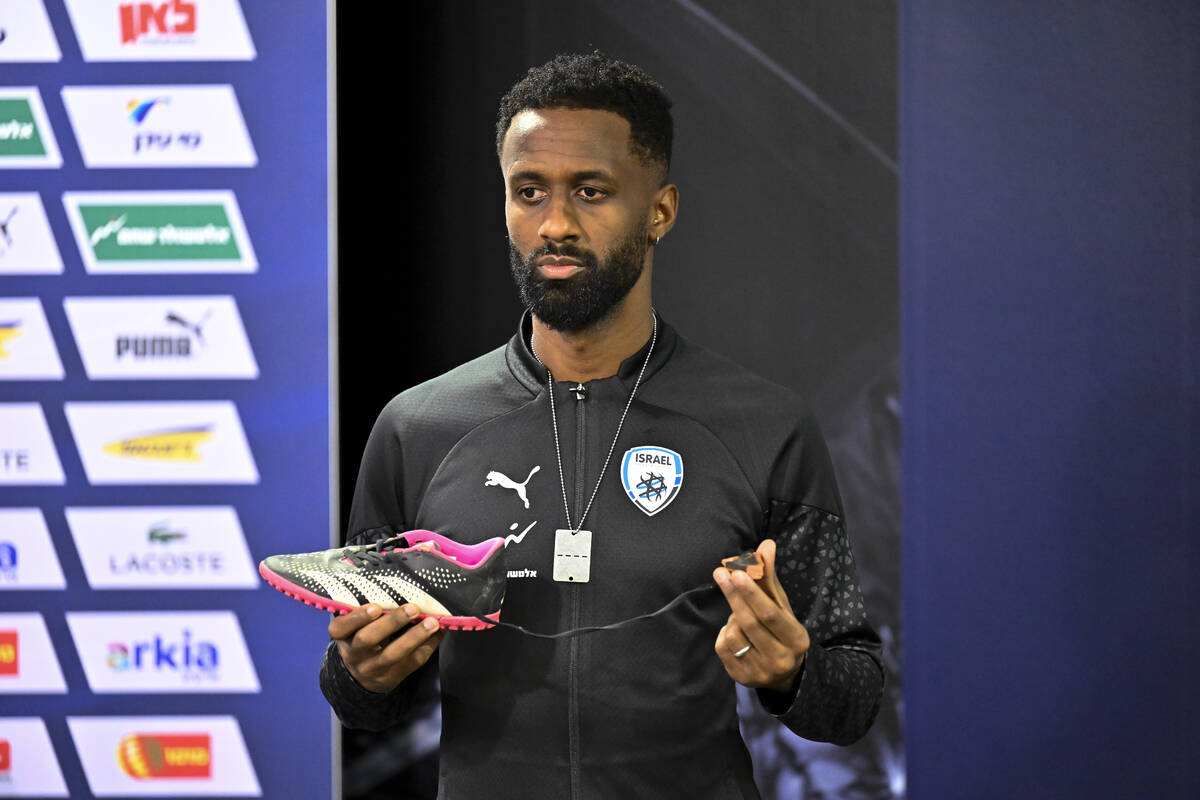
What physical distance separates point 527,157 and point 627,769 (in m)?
0.82

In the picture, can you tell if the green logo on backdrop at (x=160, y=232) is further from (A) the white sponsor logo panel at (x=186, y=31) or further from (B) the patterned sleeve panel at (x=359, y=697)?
(B) the patterned sleeve panel at (x=359, y=697)

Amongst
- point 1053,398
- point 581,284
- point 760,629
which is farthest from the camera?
point 1053,398

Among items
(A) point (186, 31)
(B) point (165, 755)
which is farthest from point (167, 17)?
(B) point (165, 755)

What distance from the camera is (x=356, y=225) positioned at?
2.42 meters

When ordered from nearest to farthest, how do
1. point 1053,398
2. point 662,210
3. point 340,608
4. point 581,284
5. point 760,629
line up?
1. point 760,629
2. point 340,608
3. point 581,284
4. point 662,210
5. point 1053,398

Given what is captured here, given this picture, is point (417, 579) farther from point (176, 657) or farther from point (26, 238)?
point (26, 238)

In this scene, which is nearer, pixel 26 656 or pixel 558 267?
pixel 558 267

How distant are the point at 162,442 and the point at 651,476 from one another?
1406 millimetres

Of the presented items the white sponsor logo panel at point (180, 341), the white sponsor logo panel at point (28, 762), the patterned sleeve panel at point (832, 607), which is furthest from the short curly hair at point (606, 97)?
the white sponsor logo panel at point (28, 762)

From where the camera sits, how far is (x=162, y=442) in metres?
2.38

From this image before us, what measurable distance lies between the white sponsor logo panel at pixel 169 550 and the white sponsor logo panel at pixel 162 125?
78cm

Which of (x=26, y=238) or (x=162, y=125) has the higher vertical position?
(x=162, y=125)

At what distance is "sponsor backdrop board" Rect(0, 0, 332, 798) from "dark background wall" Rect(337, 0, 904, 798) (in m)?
0.15

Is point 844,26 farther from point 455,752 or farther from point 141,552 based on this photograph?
point 141,552
